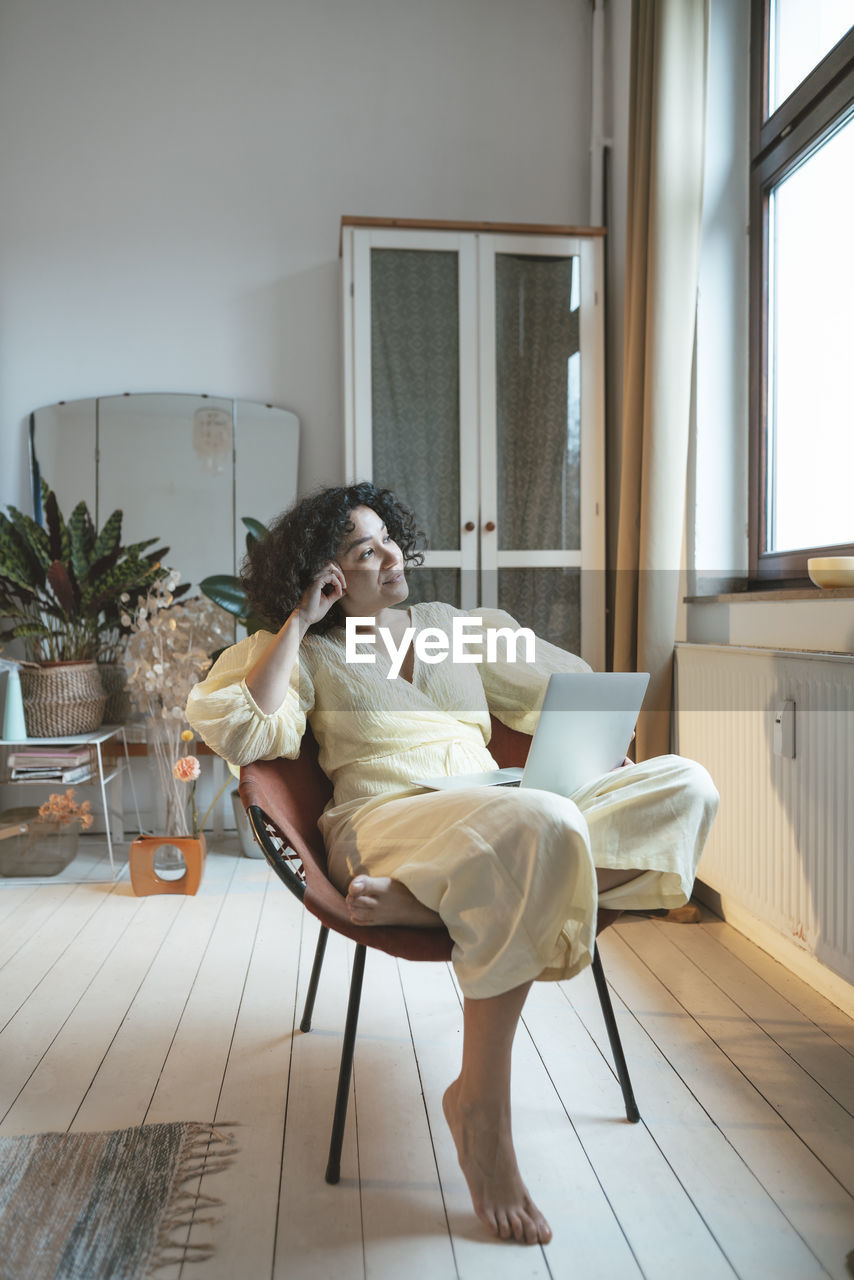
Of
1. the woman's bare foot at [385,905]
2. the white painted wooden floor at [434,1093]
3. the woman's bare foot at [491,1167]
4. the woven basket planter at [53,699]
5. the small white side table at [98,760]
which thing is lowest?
the white painted wooden floor at [434,1093]

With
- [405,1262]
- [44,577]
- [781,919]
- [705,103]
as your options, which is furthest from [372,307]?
[405,1262]

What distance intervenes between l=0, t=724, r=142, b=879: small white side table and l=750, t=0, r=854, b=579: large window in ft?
6.92

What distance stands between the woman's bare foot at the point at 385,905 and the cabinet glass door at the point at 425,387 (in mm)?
1893

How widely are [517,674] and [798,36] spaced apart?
6.45 feet

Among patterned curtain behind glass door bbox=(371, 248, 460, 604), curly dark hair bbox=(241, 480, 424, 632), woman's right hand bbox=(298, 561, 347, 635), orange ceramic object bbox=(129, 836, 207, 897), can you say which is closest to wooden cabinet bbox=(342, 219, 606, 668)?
patterned curtain behind glass door bbox=(371, 248, 460, 604)

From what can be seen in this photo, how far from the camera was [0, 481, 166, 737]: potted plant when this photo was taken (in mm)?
2969

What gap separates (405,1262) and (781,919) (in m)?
1.19

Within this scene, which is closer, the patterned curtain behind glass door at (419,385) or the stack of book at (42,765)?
the stack of book at (42,765)

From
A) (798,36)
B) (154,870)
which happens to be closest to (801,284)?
(798,36)

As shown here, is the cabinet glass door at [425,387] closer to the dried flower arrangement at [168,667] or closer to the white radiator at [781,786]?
the dried flower arrangement at [168,667]

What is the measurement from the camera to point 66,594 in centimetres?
291

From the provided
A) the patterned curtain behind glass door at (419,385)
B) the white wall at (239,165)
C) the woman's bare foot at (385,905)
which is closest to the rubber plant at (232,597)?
the patterned curtain behind glass door at (419,385)

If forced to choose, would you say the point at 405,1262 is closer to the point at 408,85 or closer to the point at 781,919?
the point at 781,919

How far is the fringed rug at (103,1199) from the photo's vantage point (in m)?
1.18
